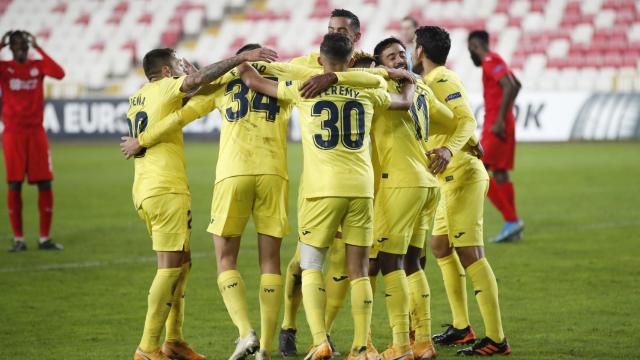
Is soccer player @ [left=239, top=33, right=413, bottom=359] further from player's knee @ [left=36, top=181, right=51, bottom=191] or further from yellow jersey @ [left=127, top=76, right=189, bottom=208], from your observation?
player's knee @ [left=36, top=181, right=51, bottom=191]

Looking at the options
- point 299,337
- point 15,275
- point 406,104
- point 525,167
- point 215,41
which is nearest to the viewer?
point 406,104

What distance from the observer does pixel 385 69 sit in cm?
588

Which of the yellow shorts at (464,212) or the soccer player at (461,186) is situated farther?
the yellow shorts at (464,212)

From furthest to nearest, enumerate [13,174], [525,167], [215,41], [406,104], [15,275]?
[215,41], [525,167], [13,174], [15,275], [406,104]

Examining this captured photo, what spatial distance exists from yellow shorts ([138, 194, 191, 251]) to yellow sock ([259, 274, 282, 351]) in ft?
1.79

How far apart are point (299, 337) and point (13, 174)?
5.25 metres

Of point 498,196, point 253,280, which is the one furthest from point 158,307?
point 498,196

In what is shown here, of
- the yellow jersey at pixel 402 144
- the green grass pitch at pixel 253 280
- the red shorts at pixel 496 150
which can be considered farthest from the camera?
the red shorts at pixel 496 150

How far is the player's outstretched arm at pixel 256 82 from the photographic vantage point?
223 inches

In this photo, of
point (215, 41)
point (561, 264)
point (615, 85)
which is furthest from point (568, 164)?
point (215, 41)

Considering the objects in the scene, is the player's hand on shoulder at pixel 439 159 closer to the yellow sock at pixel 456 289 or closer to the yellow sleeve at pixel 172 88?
the yellow sock at pixel 456 289

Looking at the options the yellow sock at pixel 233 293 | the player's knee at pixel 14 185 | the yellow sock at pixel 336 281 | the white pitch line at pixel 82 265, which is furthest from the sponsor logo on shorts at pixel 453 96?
the player's knee at pixel 14 185

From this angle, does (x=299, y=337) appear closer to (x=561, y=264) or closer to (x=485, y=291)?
(x=485, y=291)

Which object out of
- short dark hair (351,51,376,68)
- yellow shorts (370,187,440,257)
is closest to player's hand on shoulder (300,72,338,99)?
yellow shorts (370,187,440,257)
